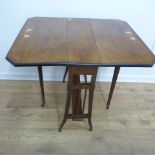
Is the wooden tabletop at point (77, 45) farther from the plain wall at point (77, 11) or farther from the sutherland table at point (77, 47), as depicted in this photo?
→ the plain wall at point (77, 11)

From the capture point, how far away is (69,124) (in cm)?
178

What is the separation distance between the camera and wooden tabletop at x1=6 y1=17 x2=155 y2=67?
1154mm

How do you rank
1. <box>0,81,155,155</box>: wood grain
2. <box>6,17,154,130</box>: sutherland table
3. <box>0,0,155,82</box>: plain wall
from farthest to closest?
<box>0,0,155,82</box>: plain wall → <box>0,81,155,155</box>: wood grain → <box>6,17,154,130</box>: sutherland table

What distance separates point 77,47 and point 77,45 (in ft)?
0.10

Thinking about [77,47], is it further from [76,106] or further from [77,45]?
[76,106]

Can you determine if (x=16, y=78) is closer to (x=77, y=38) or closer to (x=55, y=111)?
A: (x=55, y=111)

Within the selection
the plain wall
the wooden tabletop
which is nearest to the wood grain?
the plain wall

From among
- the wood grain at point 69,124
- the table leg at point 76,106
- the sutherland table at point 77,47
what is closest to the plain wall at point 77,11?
the sutherland table at point 77,47

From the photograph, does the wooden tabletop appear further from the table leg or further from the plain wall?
the table leg

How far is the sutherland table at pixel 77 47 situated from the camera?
115 cm

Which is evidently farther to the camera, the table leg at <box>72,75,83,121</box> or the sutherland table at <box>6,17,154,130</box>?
the table leg at <box>72,75,83,121</box>

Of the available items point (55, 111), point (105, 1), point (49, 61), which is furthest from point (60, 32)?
point (55, 111)

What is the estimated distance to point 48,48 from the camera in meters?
1.26

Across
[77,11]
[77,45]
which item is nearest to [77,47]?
[77,45]
